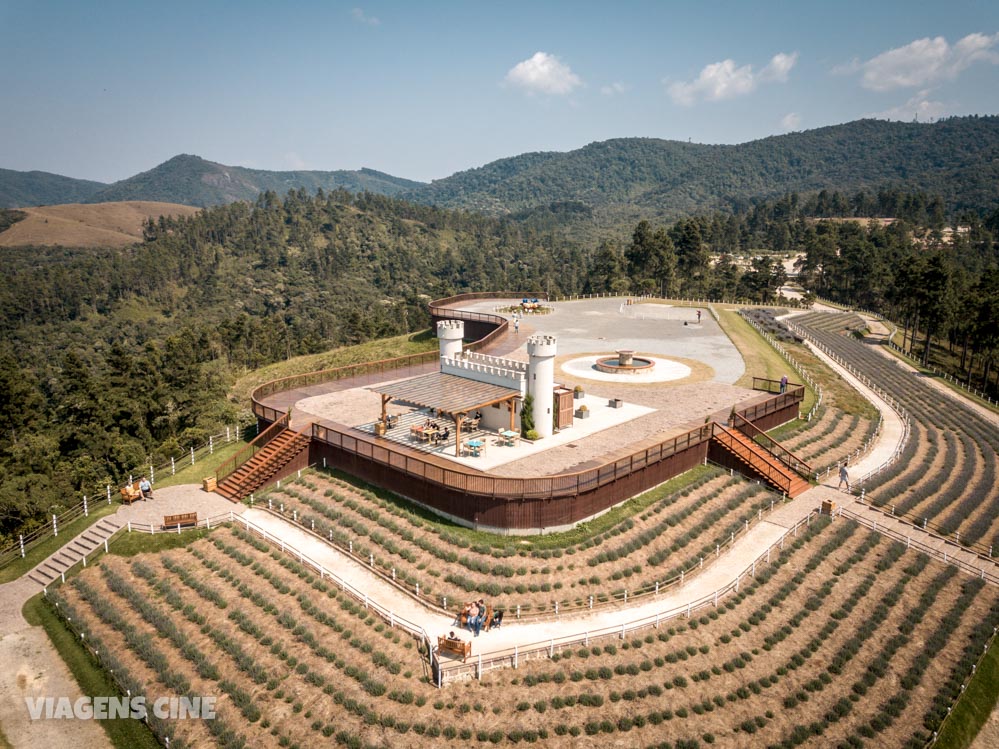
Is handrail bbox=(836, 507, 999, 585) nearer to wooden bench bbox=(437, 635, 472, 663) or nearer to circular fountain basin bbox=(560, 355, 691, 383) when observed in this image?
circular fountain basin bbox=(560, 355, 691, 383)

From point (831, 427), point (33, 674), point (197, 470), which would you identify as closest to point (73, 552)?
point (33, 674)

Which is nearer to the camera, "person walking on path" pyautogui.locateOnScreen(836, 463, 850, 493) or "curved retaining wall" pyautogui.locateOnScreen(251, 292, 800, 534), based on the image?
"curved retaining wall" pyautogui.locateOnScreen(251, 292, 800, 534)

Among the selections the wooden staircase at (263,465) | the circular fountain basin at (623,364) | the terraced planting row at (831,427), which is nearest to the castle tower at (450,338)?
the wooden staircase at (263,465)

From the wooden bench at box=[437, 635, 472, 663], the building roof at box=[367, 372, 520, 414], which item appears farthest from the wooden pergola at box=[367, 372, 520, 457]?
the wooden bench at box=[437, 635, 472, 663]

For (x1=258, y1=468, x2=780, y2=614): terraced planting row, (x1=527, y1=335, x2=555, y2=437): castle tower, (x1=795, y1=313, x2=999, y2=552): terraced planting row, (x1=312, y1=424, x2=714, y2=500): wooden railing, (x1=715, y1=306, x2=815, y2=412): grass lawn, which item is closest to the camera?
(x1=258, y1=468, x2=780, y2=614): terraced planting row

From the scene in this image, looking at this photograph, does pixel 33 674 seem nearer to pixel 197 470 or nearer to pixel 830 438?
pixel 197 470

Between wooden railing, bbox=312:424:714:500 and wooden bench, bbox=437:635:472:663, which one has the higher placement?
wooden railing, bbox=312:424:714:500

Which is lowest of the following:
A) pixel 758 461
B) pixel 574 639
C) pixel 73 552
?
pixel 73 552

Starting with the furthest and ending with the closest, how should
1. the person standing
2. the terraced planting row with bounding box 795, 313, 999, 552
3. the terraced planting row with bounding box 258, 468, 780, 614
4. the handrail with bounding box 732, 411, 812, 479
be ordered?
the handrail with bounding box 732, 411, 812, 479
the terraced planting row with bounding box 795, 313, 999, 552
the terraced planting row with bounding box 258, 468, 780, 614
the person standing
